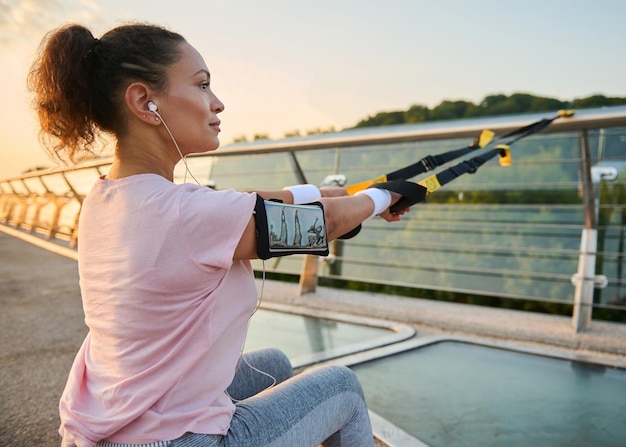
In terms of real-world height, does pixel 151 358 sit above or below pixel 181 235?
below

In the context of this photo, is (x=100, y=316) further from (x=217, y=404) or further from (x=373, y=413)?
(x=373, y=413)

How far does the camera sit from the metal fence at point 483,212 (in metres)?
2.80

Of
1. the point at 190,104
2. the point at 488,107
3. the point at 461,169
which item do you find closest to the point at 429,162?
the point at 461,169

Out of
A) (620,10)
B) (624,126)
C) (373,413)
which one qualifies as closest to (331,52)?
(620,10)

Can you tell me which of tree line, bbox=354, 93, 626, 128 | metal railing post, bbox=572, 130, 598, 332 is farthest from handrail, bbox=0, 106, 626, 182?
tree line, bbox=354, 93, 626, 128

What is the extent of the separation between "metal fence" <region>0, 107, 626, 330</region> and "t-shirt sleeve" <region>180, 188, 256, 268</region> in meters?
2.10

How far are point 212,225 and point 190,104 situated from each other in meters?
0.30

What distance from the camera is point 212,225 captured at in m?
0.76

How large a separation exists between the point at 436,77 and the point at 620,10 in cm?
484

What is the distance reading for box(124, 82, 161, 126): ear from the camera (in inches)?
34.6

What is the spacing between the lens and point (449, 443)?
1609 millimetres

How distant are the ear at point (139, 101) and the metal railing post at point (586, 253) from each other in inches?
103

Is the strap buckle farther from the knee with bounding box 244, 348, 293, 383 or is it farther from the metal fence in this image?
the metal fence

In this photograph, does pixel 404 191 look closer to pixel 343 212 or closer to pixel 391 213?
pixel 391 213
